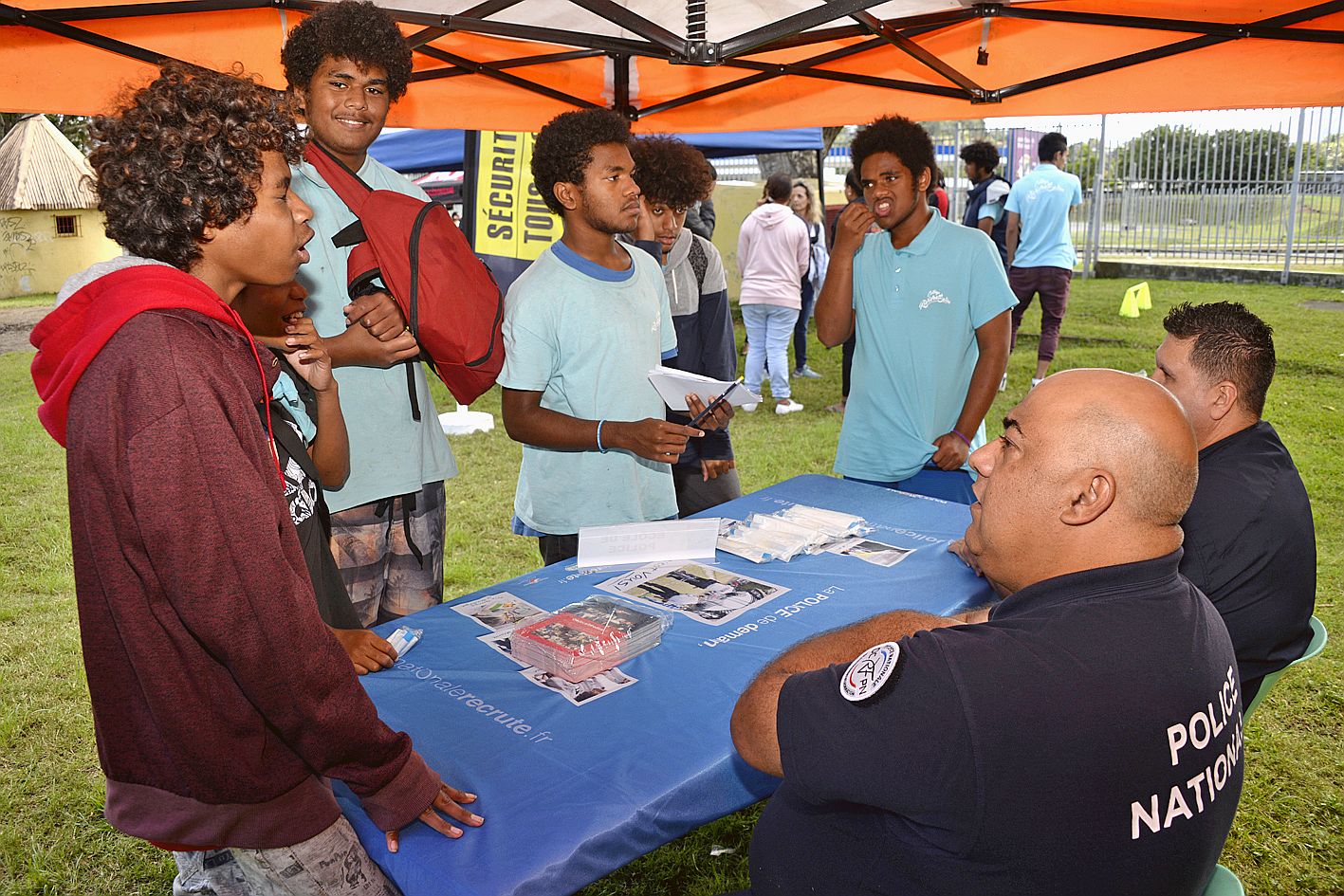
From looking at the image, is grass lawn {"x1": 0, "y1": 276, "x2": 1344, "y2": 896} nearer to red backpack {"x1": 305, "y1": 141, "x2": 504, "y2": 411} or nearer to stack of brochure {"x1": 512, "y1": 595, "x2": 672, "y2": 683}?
stack of brochure {"x1": 512, "y1": 595, "x2": 672, "y2": 683}

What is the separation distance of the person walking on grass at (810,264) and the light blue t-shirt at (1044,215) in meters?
2.15

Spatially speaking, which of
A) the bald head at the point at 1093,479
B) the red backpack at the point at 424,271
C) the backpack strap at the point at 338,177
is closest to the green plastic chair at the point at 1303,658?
the bald head at the point at 1093,479

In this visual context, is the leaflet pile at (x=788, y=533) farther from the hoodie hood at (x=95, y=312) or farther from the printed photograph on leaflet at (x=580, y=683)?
the hoodie hood at (x=95, y=312)

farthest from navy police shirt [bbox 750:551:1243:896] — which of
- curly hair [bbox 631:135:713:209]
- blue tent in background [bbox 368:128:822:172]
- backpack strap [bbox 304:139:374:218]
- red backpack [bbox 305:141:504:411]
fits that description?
blue tent in background [bbox 368:128:822:172]

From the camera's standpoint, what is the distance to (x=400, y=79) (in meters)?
2.67

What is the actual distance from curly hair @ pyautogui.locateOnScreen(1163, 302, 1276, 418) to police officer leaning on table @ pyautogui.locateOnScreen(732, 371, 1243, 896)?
3.63 feet

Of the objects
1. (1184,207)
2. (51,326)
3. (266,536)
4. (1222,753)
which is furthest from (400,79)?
(1184,207)

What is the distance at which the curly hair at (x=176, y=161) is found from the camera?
1.30m

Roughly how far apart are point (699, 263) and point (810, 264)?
6359 mm

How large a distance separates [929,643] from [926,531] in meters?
1.66

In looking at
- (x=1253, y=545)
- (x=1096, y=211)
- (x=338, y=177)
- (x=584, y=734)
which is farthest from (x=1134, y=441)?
(x=1096, y=211)

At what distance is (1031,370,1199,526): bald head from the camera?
51.9 inches

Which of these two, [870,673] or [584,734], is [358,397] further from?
[870,673]

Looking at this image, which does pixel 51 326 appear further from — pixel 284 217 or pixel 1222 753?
pixel 1222 753
